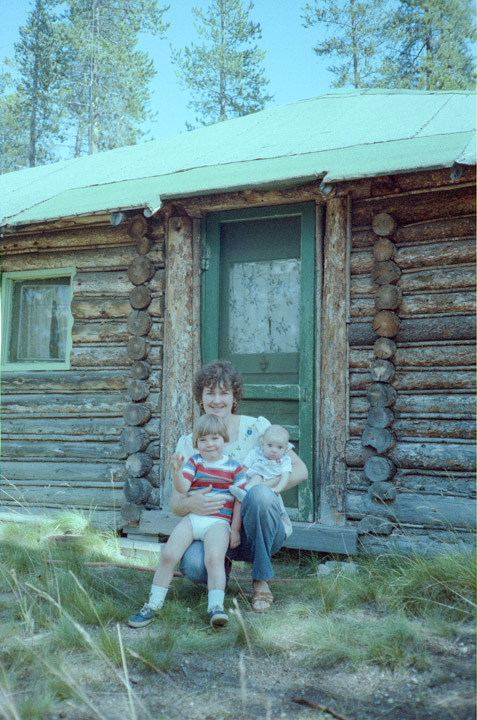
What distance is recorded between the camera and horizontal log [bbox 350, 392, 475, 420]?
16.3 feet

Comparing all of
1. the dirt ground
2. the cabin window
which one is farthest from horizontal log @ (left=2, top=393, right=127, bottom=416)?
→ the dirt ground

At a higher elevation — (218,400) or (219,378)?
(219,378)

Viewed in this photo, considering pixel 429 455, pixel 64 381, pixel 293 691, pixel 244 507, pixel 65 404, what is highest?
pixel 64 381

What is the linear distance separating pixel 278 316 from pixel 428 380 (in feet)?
4.91

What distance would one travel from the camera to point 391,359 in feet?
17.0

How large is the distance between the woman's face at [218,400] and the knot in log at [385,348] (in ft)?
5.38

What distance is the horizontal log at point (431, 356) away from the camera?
5.01 meters

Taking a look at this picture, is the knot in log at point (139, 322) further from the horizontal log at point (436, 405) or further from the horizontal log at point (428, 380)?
the horizontal log at point (436, 405)

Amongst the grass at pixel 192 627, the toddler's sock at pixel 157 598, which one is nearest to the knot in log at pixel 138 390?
the grass at pixel 192 627

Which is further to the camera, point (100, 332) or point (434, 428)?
point (100, 332)

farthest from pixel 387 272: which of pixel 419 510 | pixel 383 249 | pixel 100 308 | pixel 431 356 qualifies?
pixel 100 308

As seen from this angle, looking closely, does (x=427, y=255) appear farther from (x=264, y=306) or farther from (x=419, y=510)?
(x=419, y=510)

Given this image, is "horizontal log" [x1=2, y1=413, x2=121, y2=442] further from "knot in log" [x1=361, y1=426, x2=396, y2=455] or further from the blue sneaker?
the blue sneaker

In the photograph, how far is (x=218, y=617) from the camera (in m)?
3.28
